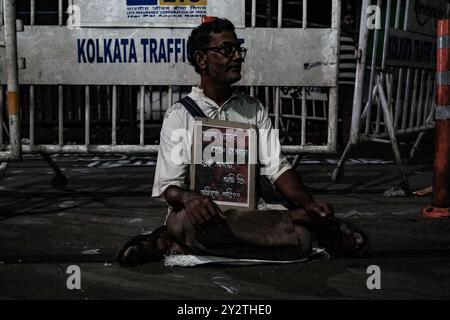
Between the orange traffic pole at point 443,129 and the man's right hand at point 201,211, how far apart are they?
217 cm

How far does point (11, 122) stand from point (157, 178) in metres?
1.67

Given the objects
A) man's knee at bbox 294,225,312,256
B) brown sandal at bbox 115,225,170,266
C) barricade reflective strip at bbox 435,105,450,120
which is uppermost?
barricade reflective strip at bbox 435,105,450,120

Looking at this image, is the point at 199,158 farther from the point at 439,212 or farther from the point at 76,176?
the point at 76,176

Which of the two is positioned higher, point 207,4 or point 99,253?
point 207,4

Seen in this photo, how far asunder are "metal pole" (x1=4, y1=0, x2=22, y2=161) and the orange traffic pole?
2913mm

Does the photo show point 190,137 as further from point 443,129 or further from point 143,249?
point 443,129

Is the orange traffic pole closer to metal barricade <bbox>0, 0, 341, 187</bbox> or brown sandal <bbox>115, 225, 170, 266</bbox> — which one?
metal barricade <bbox>0, 0, 341, 187</bbox>

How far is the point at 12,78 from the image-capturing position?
467 cm

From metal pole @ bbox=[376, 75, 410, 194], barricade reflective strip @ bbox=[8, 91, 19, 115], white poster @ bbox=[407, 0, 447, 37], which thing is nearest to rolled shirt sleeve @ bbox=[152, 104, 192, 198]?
barricade reflective strip @ bbox=[8, 91, 19, 115]

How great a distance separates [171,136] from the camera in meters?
3.45

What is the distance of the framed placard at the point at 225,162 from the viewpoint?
3424 mm

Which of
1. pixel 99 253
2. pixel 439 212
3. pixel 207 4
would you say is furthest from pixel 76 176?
pixel 439 212

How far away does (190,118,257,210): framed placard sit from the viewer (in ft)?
11.2
